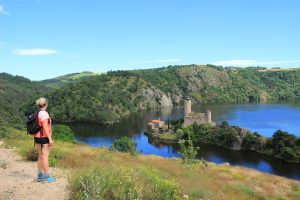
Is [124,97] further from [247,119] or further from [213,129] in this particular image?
[213,129]

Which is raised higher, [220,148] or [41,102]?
[41,102]

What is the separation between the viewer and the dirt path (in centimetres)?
907

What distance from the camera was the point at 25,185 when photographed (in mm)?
10008

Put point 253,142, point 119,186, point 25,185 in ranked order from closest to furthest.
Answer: point 119,186 < point 25,185 < point 253,142

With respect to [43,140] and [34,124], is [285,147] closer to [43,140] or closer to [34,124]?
[43,140]

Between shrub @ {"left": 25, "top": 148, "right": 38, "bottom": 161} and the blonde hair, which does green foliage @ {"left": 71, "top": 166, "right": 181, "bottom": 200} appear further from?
shrub @ {"left": 25, "top": 148, "right": 38, "bottom": 161}

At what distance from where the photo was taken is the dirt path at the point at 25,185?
907 centimetres

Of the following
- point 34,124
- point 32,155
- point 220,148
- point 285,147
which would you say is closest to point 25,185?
point 34,124

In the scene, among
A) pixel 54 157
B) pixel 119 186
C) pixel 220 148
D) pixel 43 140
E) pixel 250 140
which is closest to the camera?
pixel 119 186

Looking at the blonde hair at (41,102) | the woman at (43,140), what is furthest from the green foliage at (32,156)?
the blonde hair at (41,102)

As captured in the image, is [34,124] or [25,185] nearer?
[25,185]

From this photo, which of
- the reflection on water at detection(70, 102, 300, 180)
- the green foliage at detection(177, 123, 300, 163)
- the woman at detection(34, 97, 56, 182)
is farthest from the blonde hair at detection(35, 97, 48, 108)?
the reflection on water at detection(70, 102, 300, 180)

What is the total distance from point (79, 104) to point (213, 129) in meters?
78.2

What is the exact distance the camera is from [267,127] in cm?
11356
